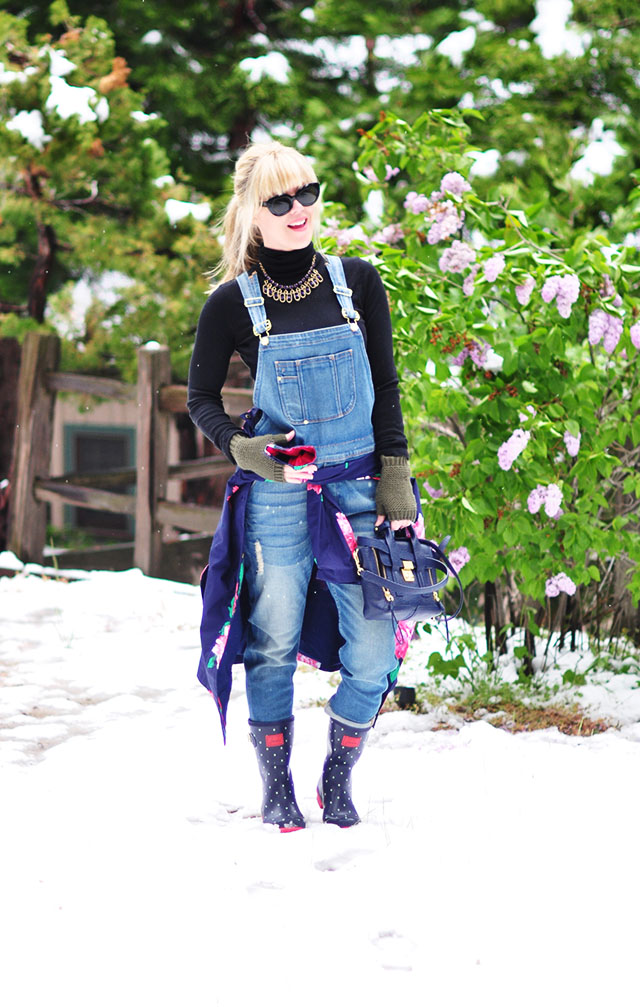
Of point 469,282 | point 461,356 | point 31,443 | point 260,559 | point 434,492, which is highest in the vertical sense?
point 469,282

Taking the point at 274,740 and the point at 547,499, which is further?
the point at 547,499

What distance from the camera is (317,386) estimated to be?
266 cm

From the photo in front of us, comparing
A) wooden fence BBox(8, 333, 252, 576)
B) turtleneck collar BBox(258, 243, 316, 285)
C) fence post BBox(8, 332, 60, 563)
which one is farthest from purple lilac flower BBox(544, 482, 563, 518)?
fence post BBox(8, 332, 60, 563)

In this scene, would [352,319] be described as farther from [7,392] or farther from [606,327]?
[7,392]

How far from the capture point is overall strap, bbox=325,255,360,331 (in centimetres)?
270

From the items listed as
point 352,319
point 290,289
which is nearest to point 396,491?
point 352,319

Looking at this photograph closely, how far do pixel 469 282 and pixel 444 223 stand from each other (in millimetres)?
266

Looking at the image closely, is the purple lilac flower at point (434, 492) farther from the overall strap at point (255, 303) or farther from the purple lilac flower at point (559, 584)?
the overall strap at point (255, 303)

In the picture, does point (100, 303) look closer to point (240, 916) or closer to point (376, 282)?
point (376, 282)

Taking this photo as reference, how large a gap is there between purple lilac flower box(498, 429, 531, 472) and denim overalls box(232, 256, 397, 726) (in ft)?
3.18

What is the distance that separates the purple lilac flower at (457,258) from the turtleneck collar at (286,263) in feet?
4.35

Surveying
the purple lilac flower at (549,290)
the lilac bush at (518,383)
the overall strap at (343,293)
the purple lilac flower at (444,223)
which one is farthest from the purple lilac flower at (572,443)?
the overall strap at (343,293)

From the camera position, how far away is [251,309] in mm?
2662

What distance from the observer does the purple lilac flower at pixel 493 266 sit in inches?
141
